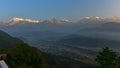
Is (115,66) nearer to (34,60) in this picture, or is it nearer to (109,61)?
(109,61)

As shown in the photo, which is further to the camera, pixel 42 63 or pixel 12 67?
pixel 42 63

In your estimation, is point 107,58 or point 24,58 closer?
point 24,58

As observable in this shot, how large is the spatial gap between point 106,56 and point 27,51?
2614 centimetres

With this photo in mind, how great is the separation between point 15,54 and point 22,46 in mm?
3282

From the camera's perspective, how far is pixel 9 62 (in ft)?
334

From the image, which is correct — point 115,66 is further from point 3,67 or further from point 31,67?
point 3,67

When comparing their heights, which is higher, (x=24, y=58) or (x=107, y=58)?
(x=24, y=58)

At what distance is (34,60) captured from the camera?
110 meters

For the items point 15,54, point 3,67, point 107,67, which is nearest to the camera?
point 3,67

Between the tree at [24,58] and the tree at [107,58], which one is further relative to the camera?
the tree at [107,58]

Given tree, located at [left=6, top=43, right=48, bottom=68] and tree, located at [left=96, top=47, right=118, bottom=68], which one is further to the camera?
tree, located at [left=96, top=47, right=118, bottom=68]

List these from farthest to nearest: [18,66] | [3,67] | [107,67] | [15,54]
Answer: [107,67]
[15,54]
[18,66]
[3,67]

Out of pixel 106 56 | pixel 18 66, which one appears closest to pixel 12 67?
pixel 18 66

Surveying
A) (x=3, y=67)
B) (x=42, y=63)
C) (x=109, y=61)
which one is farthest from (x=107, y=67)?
(x=3, y=67)
